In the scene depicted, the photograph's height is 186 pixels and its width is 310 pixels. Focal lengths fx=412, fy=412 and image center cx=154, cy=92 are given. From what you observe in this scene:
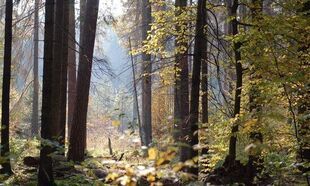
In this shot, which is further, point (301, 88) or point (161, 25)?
point (161, 25)

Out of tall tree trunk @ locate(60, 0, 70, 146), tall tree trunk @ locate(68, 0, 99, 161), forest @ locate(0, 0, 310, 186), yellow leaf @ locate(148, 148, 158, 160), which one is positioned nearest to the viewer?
yellow leaf @ locate(148, 148, 158, 160)

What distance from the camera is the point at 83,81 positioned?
11.5 meters

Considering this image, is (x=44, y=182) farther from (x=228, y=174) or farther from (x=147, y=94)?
(x=147, y=94)

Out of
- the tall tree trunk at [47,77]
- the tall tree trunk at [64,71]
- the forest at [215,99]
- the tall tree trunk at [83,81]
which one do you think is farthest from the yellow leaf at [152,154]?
the tall tree trunk at [64,71]

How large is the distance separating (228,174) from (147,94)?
10551 millimetres

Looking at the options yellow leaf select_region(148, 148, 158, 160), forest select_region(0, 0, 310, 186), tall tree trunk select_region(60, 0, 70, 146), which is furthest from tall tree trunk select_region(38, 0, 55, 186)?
yellow leaf select_region(148, 148, 158, 160)

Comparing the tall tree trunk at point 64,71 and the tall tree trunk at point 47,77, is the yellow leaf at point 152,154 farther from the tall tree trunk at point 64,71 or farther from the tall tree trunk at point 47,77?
the tall tree trunk at point 64,71

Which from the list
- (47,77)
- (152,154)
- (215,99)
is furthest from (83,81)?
(152,154)

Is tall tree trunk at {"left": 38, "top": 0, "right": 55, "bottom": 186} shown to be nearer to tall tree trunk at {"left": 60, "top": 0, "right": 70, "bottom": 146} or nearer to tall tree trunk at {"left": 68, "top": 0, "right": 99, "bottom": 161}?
tall tree trunk at {"left": 68, "top": 0, "right": 99, "bottom": 161}

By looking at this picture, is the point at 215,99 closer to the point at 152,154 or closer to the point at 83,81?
the point at 83,81

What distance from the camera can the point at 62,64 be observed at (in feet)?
38.7

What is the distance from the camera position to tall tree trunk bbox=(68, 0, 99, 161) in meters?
11.5

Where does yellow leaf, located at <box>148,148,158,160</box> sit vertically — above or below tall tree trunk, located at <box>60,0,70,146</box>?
below

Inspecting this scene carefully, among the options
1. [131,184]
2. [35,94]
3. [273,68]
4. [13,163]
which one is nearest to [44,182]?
[13,163]
